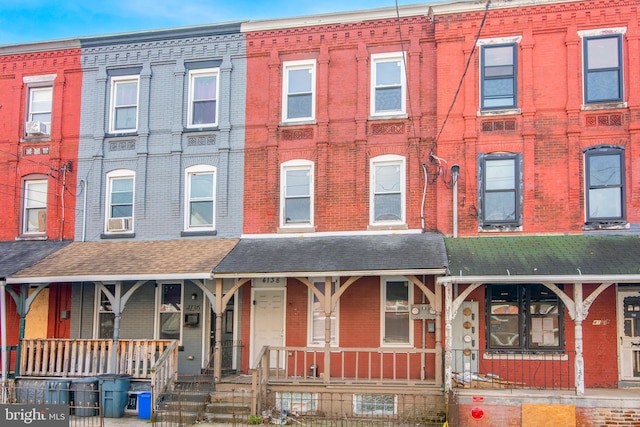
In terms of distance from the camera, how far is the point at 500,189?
16938 mm

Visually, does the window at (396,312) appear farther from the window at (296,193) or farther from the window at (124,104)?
the window at (124,104)

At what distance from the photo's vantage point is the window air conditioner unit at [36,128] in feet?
65.6

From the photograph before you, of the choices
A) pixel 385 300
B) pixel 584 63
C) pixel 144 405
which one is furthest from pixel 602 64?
pixel 144 405

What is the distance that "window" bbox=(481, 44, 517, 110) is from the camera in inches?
679

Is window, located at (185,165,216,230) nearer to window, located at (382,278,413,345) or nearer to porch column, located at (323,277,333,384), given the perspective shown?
porch column, located at (323,277,333,384)

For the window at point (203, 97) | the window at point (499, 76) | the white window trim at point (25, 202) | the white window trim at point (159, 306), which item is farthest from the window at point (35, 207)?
the window at point (499, 76)

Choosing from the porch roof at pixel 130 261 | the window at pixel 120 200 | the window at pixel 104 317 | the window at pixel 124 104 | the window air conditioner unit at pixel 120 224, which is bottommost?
the window at pixel 104 317

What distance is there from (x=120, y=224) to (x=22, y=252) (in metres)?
2.71

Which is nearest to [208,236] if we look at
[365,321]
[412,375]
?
[365,321]

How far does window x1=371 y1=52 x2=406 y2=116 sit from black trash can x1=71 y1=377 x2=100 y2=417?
30.7 ft

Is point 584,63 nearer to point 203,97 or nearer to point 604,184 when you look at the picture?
point 604,184

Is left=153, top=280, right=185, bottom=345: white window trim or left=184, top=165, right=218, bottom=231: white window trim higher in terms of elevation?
left=184, top=165, right=218, bottom=231: white window trim

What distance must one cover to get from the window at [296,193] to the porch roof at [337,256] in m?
0.61

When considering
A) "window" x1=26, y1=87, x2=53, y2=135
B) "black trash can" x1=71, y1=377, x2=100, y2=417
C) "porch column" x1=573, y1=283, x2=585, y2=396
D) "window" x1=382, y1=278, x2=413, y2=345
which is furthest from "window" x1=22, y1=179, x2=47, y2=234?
"porch column" x1=573, y1=283, x2=585, y2=396
